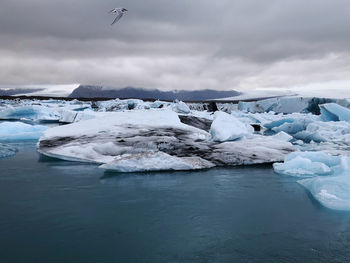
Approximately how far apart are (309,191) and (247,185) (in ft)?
2.67

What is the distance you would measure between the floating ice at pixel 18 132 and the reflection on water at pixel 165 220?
6140 mm

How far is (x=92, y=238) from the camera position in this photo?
305 cm

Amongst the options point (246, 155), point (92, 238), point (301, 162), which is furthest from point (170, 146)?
point (92, 238)

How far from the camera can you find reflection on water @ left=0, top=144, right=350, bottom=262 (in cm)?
276

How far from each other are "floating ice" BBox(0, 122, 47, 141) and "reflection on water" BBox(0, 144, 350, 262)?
6140mm

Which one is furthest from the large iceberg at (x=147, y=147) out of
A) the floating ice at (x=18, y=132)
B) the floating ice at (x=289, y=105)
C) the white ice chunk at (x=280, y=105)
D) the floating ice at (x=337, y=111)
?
the white ice chunk at (x=280, y=105)

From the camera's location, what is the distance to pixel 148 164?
591 centimetres

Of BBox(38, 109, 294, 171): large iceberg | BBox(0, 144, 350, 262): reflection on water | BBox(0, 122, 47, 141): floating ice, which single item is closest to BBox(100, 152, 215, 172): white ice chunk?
BBox(38, 109, 294, 171): large iceberg

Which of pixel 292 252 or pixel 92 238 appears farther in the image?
pixel 92 238

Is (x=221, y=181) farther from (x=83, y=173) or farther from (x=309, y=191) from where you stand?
→ (x=83, y=173)

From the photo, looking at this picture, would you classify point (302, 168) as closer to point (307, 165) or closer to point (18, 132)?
point (307, 165)

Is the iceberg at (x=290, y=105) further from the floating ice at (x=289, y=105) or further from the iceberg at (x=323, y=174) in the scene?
the iceberg at (x=323, y=174)

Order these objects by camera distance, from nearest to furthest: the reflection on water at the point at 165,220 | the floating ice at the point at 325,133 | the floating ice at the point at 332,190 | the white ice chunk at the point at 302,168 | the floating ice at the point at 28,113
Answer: the reflection on water at the point at 165,220 → the floating ice at the point at 332,190 → the white ice chunk at the point at 302,168 → the floating ice at the point at 325,133 → the floating ice at the point at 28,113

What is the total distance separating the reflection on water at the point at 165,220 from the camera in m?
2.76
